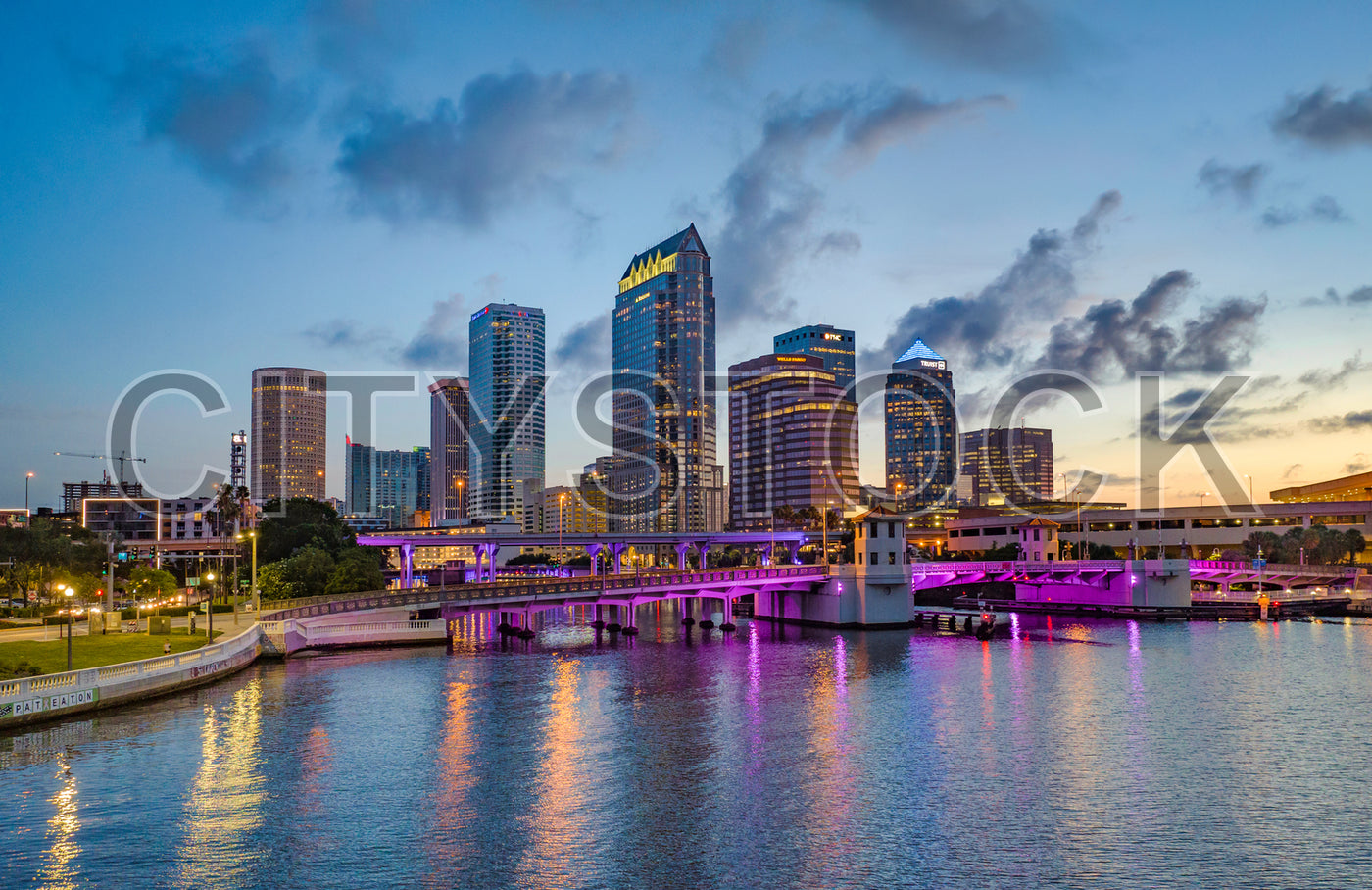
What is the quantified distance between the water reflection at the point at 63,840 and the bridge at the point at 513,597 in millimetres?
44964

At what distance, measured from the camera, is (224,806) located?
39.6m

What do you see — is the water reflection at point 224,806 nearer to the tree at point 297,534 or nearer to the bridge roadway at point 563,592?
the bridge roadway at point 563,592

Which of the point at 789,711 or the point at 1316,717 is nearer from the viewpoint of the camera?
the point at 1316,717

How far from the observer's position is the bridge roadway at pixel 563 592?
95.6m

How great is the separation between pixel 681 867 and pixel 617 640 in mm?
79046

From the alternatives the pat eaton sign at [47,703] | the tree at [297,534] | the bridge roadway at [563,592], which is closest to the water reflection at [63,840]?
the pat eaton sign at [47,703]

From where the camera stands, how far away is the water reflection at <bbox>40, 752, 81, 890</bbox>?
104ft

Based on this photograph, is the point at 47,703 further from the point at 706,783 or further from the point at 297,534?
the point at 297,534

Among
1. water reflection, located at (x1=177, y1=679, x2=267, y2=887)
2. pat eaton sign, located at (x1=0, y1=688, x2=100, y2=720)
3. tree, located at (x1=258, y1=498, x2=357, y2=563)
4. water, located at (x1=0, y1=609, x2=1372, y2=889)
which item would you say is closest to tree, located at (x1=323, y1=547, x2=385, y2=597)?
tree, located at (x1=258, y1=498, x2=357, y2=563)

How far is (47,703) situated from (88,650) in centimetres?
1633

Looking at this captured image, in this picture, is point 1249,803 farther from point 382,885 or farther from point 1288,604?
point 1288,604

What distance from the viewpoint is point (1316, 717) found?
58375 mm

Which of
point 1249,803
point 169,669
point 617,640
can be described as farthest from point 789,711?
point 617,640

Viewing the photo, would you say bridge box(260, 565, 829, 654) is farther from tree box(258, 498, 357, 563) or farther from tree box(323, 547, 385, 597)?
tree box(258, 498, 357, 563)
